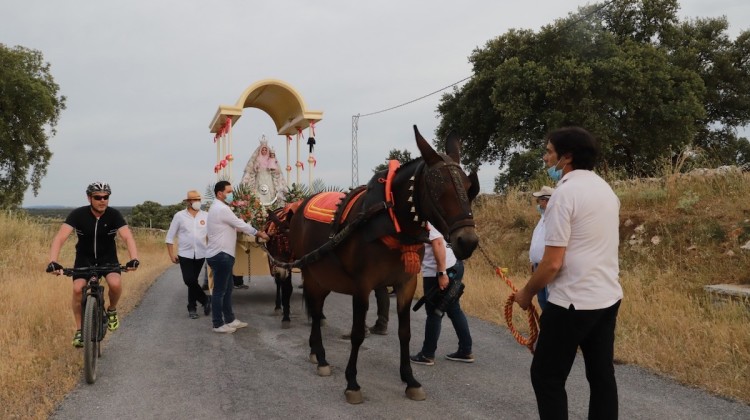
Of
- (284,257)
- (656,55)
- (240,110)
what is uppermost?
(656,55)

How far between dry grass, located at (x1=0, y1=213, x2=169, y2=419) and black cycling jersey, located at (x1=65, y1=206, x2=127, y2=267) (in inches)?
37.4

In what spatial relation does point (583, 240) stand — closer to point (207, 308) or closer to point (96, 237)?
point (96, 237)

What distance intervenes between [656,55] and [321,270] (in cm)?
1970

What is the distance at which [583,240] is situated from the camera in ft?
8.46

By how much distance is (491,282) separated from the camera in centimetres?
898

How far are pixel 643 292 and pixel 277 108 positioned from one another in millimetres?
6900

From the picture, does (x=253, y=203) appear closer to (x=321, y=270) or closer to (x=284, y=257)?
(x=284, y=257)

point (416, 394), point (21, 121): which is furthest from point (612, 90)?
point (21, 121)

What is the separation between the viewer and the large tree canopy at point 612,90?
61.2 feet

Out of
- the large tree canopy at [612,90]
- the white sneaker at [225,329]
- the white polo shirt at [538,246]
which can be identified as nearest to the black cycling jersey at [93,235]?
the white sneaker at [225,329]

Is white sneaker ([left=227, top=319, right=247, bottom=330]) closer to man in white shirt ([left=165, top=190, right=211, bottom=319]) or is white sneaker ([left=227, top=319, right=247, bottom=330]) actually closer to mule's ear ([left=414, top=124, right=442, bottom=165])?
man in white shirt ([left=165, top=190, right=211, bottom=319])

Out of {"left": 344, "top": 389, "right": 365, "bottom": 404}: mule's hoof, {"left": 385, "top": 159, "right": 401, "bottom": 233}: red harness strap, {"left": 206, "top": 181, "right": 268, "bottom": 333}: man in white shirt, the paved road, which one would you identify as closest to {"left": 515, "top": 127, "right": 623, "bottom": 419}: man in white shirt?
the paved road

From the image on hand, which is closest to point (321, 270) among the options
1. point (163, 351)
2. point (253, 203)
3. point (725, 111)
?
point (163, 351)

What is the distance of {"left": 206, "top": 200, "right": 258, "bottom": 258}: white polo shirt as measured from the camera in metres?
6.44
